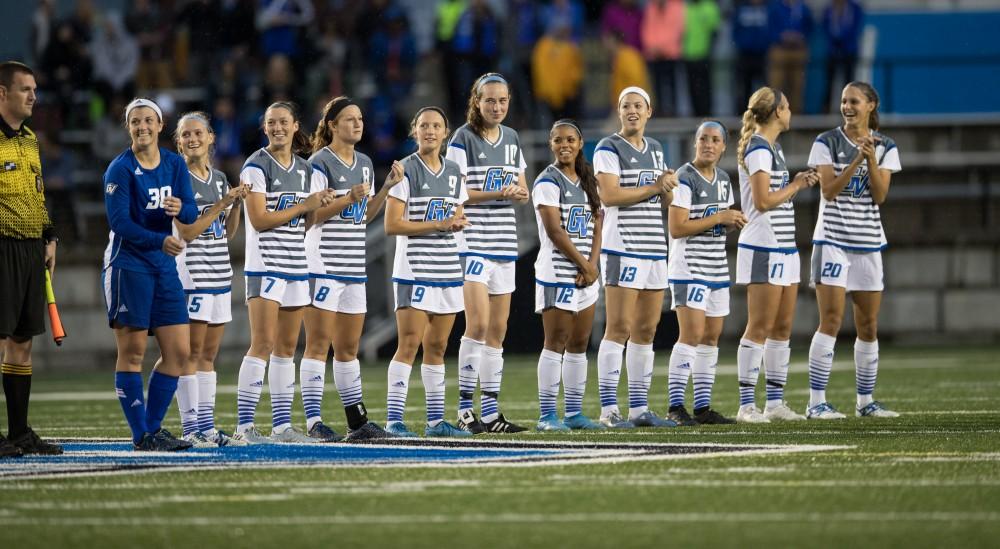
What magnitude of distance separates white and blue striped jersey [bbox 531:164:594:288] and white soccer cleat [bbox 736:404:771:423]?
60.0 inches

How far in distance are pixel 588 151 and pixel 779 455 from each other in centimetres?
1008

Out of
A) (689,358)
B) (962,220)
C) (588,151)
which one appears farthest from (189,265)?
(962,220)

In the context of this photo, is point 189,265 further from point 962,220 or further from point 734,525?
point 962,220

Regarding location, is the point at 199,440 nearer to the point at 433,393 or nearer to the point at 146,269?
the point at 146,269

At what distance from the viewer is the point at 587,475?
26.2 feet

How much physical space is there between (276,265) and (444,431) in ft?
4.81

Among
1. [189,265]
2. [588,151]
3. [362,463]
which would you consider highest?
[588,151]

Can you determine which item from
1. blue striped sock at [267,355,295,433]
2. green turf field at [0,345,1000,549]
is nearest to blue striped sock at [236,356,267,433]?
blue striped sock at [267,355,295,433]

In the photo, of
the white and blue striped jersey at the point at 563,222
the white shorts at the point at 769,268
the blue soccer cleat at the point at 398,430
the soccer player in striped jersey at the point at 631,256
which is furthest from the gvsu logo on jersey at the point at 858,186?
the blue soccer cleat at the point at 398,430

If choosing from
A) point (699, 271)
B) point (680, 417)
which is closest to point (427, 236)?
point (699, 271)

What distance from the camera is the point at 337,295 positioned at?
10.4 meters

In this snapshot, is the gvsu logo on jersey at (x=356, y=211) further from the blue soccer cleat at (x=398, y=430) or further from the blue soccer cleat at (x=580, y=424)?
the blue soccer cleat at (x=580, y=424)

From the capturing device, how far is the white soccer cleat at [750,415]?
11.1 metres

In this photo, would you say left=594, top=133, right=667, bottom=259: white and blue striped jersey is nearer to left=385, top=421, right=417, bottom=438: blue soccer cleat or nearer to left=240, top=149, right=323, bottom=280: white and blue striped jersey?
left=385, top=421, right=417, bottom=438: blue soccer cleat
